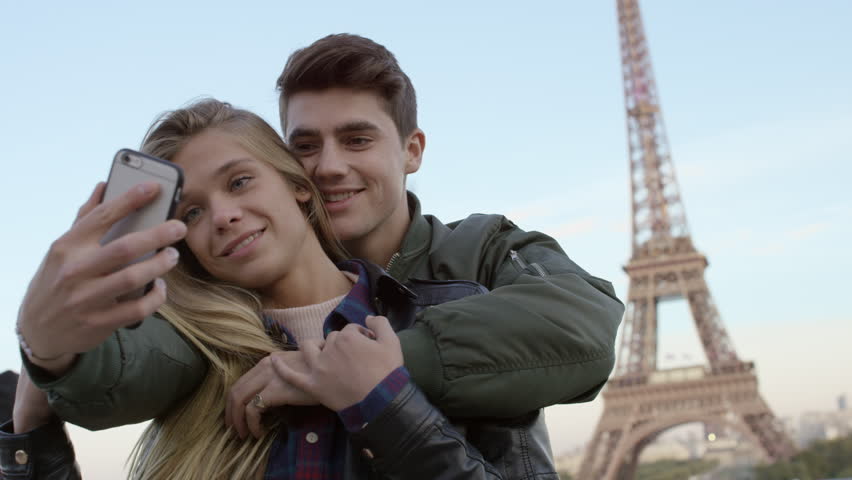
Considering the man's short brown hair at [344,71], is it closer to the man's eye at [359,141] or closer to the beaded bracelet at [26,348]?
the man's eye at [359,141]

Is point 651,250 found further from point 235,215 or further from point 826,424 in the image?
point 235,215

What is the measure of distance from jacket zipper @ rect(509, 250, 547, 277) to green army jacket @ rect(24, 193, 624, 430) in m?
0.13

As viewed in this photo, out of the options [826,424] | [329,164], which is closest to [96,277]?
[329,164]

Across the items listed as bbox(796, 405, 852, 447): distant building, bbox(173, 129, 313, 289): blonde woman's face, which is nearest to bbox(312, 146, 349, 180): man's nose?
bbox(173, 129, 313, 289): blonde woman's face

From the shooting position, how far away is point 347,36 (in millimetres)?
2918

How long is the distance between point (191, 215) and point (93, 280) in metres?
0.79

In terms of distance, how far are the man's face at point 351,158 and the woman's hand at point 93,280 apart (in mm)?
1365

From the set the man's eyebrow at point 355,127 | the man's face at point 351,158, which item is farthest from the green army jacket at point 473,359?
the man's eyebrow at point 355,127

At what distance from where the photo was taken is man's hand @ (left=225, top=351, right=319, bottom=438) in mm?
1750

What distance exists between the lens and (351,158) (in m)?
2.79

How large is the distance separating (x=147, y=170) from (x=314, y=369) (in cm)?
52

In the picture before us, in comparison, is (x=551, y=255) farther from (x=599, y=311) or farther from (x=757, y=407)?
(x=757, y=407)

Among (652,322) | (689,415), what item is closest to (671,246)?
(652,322)

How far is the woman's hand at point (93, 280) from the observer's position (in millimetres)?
1246
